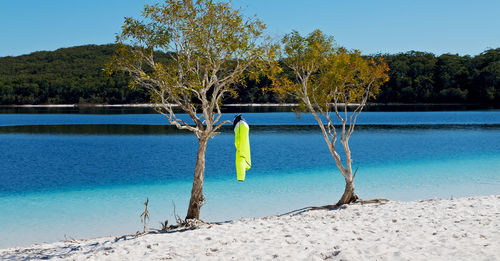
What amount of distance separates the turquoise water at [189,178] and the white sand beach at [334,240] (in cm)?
338

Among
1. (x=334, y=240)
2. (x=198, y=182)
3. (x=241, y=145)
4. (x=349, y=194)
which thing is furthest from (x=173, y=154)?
(x=334, y=240)

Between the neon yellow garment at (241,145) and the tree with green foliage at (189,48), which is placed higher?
the tree with green foliage at (189,48)

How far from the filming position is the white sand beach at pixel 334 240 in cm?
687

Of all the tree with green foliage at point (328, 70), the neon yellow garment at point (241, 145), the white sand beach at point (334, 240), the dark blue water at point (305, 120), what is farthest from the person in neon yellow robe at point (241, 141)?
the dark blue water at point (305, 120)

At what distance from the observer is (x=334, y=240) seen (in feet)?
26.2

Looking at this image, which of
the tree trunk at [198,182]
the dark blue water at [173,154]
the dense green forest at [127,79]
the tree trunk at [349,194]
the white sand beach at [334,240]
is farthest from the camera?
the dense green forest at [127,79]

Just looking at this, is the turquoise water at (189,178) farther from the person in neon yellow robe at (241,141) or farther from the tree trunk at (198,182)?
the person in neon yellow robe at (241,141)

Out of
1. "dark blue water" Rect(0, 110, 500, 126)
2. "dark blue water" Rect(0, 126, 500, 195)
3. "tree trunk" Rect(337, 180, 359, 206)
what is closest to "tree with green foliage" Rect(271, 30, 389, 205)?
"tree trunk" Rect(337, 180, 359, 206)

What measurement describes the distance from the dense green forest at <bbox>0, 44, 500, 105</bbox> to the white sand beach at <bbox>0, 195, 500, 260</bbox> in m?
75.6

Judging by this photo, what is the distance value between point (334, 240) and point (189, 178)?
13555 mm

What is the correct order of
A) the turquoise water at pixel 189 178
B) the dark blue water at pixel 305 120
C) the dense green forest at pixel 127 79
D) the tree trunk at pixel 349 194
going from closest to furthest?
the tree trunk at pixel 349 194 < the turquoise water at pixel 189 178 < the dark blue water at pixel 305 120 < the dense green forest at pixel 127 79

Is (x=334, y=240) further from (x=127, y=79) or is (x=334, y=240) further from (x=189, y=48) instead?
(x=127, y=79)

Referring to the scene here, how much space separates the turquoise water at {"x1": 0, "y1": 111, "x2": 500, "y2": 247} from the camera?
14.0m

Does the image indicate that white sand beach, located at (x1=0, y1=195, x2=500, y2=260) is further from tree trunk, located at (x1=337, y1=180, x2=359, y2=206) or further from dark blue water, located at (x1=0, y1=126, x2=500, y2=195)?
dark blue water, located at (x1=0, y1=126, x2=500, y2=195)
